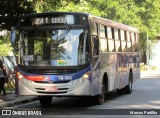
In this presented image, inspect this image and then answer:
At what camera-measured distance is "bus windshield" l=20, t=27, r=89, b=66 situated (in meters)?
15.4

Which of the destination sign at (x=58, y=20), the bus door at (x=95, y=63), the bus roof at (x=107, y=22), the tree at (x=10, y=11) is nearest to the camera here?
the destination sign at (x=58, y=20)

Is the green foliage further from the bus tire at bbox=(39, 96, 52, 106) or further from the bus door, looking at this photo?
the bus door

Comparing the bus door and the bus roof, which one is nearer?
the bus door

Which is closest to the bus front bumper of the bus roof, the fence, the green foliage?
the bus roof

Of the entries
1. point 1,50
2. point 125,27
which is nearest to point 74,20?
point 125,27

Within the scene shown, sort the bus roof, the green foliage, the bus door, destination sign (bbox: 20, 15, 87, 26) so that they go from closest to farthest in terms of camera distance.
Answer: destination sign (bbox: 20, 15, 87, 26)
the bus door
the bus roof
the green foliage

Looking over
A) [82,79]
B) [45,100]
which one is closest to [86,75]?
[82,79]


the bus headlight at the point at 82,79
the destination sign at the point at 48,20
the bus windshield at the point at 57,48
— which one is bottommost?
the bus headlight at the point at 82,79

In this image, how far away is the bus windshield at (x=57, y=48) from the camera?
50.5ft

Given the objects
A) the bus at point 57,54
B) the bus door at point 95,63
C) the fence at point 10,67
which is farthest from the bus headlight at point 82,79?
the fence at point 10,67

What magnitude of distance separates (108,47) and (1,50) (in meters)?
21.6

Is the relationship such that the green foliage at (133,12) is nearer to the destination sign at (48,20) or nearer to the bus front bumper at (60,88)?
the destination sign at (48,20)

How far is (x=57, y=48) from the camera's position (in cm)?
1548

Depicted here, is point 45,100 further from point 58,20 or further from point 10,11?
point 10,11
